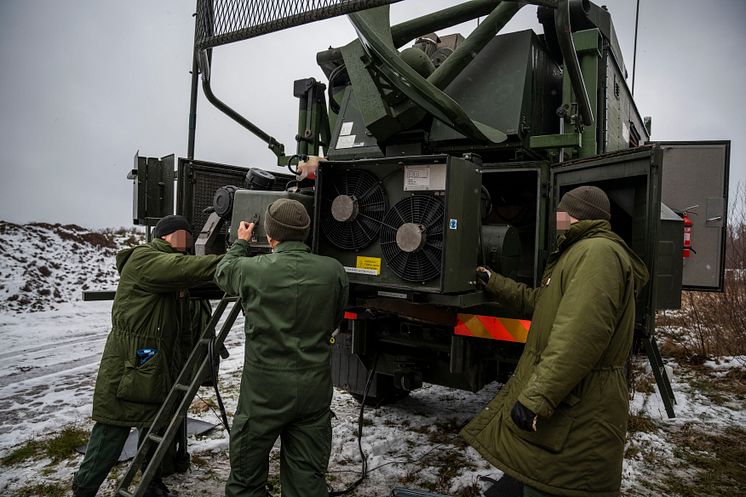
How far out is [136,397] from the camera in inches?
116

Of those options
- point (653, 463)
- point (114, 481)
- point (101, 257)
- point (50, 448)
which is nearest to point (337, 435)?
point (114, 481)

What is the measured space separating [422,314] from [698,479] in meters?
2.38

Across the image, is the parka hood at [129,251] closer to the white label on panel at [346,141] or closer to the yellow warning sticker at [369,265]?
the yellow warning sticker at [369,265]

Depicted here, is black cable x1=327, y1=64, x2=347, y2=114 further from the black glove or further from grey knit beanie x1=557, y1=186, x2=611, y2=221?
the black glove

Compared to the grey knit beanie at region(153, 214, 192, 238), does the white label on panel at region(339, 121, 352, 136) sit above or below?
above

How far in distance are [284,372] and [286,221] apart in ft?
2.46

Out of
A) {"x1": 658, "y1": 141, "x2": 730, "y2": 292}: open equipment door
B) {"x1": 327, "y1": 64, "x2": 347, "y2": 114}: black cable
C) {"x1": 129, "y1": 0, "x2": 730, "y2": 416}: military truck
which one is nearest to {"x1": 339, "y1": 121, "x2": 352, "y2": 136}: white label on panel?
{"x1": 129, "y1": 0, "x2": 730, "y2": 416}: military truck

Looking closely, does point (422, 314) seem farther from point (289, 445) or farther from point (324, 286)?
point (289, 445)

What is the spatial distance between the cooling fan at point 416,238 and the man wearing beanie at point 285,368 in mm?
406

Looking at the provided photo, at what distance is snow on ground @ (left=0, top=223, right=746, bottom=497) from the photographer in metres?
3.41

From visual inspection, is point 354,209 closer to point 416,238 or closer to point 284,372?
point 416,238

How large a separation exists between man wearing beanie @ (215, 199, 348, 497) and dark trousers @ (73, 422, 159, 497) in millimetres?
900

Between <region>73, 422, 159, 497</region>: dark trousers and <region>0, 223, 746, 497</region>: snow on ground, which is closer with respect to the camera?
<region>73, 422, 159, 497</region>: dark trousers

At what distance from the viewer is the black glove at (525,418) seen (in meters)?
1.93
